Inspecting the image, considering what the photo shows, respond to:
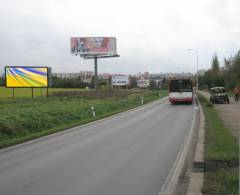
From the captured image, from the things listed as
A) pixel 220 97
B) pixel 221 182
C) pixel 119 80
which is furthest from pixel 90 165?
pixel 119 80

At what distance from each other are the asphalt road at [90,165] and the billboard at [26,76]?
3345 centimetres

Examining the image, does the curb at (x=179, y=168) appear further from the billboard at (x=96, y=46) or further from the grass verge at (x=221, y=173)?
the billboard at (x=96, y=46)

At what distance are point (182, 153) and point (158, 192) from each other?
185 inches

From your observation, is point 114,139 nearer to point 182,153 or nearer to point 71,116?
point 182,153

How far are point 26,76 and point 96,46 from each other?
3075 centimetres

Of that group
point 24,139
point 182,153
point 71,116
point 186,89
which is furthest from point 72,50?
point 182,153

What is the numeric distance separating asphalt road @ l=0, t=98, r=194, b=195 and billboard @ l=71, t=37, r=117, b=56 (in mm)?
62126

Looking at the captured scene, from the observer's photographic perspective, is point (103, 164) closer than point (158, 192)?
No

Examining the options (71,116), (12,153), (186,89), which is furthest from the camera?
(186,89)

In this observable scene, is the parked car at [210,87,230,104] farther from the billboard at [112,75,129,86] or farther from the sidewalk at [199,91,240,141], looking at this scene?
the billboard at [112,75,129,86]

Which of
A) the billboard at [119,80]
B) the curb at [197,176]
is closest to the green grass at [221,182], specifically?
the curb at [197,176]

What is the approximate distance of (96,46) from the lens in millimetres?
78312

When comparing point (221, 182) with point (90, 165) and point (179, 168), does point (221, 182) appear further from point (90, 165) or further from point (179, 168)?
point (90, 165)

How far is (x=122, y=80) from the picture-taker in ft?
331
